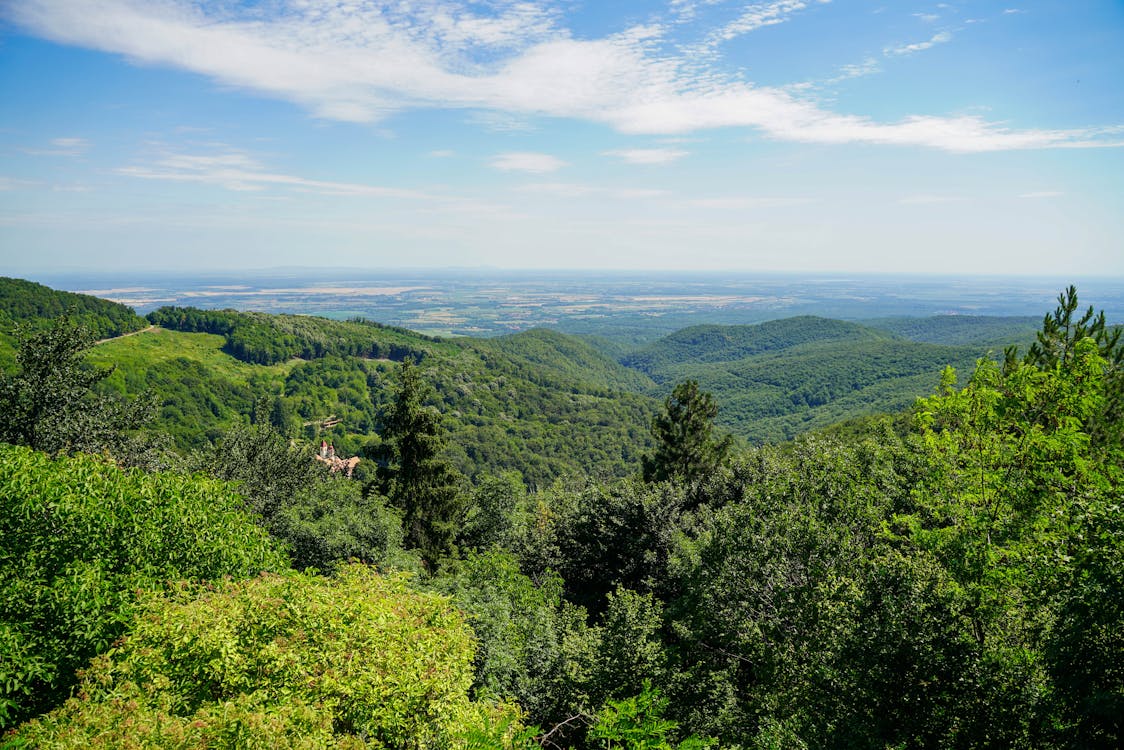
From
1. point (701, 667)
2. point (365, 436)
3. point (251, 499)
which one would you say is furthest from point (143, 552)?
point (365, 436)

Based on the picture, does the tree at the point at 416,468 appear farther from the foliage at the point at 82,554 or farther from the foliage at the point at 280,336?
the foliage at the point at 280,336

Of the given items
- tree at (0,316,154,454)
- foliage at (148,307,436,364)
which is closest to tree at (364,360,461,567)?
tree at (0,316,154,454)

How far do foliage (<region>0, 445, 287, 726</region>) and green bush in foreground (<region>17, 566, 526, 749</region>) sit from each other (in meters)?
1.44

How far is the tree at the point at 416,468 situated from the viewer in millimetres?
28895

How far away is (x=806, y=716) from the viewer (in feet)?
31.1

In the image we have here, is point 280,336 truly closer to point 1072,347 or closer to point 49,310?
point 49,310

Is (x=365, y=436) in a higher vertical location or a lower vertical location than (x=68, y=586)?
lower

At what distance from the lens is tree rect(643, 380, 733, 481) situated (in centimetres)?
3212

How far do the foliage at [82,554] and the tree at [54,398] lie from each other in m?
9.47

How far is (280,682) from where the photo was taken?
29.2ft

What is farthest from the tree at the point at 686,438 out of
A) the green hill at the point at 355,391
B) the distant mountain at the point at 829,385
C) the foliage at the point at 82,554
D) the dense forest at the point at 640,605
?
the distant mountain at the point at 829,385

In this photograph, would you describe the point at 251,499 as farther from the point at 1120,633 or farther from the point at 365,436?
the point at 365,436

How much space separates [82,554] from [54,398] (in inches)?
595

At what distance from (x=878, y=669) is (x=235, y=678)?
10.2m
